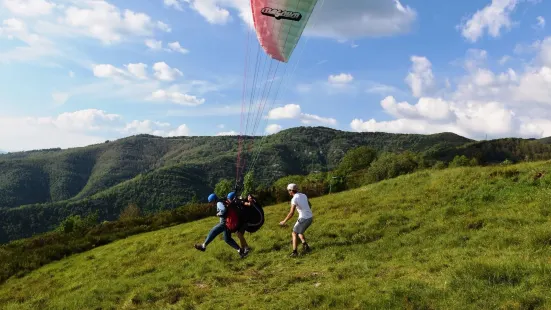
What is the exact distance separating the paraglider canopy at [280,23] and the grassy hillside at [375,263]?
7.45 meters

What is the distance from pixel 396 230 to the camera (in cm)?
1509

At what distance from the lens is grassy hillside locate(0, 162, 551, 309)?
846cm

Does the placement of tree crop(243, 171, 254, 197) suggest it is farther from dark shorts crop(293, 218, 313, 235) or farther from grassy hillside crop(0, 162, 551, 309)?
grassy hillside crop(0, 162, 551, 309)

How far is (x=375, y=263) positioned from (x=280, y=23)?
8.59m

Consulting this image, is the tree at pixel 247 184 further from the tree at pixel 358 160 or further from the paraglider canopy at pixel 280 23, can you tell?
the tree at pixel 358 160

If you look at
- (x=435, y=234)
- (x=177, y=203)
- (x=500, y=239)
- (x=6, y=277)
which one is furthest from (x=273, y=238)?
(x=177, y=203)

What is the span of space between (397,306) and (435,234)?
6.56 metres

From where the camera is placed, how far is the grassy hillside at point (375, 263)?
8.46 m

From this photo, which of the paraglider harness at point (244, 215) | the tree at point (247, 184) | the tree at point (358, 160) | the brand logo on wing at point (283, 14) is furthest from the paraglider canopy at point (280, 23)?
the tree at point (358, 160)

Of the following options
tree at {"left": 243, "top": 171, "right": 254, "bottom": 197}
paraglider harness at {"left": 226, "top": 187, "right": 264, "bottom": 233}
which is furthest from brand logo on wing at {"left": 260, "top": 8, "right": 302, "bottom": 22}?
paraglider harness at {"left": 226, "top": 187, "right": 264, "bottom": 233}

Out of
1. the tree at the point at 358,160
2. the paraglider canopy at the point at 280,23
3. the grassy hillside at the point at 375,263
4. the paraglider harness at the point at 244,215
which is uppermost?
the paraglider canopy at the point at 280,23

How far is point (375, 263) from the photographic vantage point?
1153 centimetres

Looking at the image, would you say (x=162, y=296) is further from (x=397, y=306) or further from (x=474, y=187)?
(x=474, y=187)

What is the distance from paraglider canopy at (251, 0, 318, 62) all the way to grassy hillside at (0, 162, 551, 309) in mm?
7453
